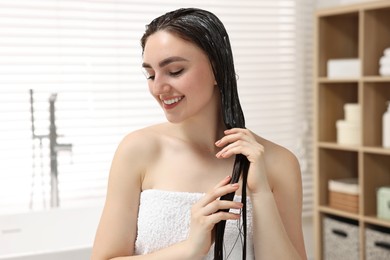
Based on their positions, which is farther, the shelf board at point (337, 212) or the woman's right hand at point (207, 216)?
the shelf board at point (337, 212)

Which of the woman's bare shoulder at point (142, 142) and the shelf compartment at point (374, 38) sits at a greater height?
the shelf compartment at point (374, 38)

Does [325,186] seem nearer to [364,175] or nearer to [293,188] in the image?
[364,175]

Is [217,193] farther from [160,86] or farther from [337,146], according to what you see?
[337,146]

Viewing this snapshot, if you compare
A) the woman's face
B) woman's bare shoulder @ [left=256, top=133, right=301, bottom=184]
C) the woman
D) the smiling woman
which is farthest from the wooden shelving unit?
the woman's face

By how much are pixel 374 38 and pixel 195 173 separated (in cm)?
202

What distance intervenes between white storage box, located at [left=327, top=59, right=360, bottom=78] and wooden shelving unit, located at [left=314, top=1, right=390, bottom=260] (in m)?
0.03

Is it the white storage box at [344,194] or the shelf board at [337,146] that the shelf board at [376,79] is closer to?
the shelf board at [337,146]

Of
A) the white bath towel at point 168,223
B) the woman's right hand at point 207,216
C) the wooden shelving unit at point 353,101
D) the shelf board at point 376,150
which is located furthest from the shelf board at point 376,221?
the woman's right hand at point 207,216

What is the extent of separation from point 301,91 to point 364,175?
2.73 feet

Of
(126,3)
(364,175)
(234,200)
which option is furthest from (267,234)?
(126,3)

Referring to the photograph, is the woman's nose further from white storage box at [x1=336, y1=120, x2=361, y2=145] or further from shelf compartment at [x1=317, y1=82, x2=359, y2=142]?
shelf compartment at [x1=317, y1=82, x2=359, y2=142]

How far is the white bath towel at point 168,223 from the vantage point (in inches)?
56.4

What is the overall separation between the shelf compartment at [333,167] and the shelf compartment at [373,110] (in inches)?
14.8

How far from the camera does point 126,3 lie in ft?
10.9
